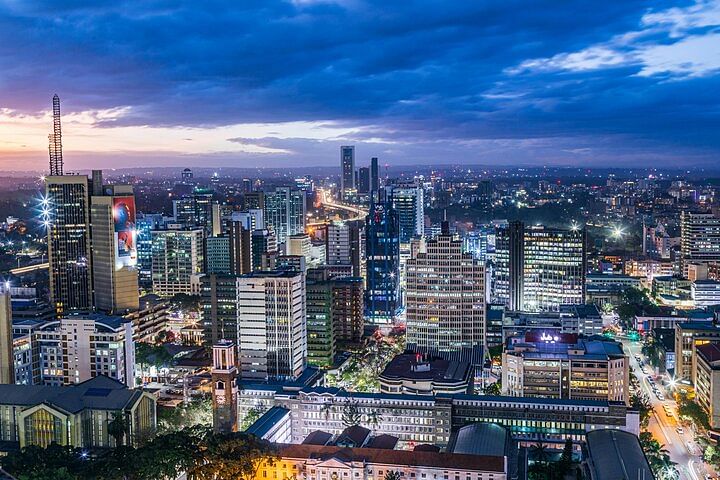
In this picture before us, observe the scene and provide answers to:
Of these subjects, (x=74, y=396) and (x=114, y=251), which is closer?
(x=74, y=396)

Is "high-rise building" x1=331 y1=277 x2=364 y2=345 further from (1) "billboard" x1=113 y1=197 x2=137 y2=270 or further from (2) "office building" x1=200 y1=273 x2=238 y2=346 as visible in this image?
(1) "billboard" x1=113 y1=197 x2=137 y2=270

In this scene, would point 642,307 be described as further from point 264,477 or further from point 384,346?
point 264,477

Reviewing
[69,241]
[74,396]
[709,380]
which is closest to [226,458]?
[74,396]

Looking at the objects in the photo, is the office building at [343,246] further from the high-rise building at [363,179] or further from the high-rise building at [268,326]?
the high-rise building at [363,179]

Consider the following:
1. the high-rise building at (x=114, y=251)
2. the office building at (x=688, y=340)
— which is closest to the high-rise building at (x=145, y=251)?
the high-rise building at (x=114, y=251)

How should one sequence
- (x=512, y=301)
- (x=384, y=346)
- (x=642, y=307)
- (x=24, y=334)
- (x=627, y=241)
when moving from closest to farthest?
(x=24, y=334), (x=384, y=346), (x=642, y=307), (x=512, y=301), (x=627, y=241)

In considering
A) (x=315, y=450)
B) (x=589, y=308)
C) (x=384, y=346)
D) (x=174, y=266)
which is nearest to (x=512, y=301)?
(x=589, y=308)

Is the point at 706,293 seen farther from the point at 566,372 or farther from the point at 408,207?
the point at 408,207
